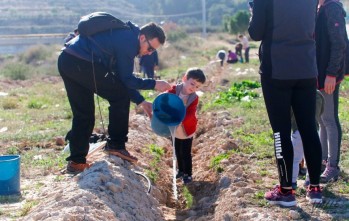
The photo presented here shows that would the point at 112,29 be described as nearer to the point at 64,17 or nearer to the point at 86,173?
the point at 86,173

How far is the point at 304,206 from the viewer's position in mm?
5523

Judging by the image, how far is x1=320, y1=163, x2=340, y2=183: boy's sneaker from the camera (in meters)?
6.27

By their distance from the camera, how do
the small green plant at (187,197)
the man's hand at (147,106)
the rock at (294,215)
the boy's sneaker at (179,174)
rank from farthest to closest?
1. the boy's sneaker at (179,174)
2. the small green plant at (187,197)
3. the man's hand at (147,106)
4. the rock at (294,215)

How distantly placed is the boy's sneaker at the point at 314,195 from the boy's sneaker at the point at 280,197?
16 centimetres

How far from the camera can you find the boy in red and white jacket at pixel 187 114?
7176 millimetres

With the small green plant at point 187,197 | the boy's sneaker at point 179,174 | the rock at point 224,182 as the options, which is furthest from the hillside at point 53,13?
the rock at point 224,182

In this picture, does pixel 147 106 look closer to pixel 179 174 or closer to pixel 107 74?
pixel 107 74

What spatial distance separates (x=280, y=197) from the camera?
5.57 meters

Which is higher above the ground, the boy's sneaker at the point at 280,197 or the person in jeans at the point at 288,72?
the person in jeans at the point at 288,72

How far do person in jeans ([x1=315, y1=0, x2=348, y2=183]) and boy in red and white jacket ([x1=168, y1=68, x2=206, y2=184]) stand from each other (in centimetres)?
154

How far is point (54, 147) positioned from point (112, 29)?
3.59 meters

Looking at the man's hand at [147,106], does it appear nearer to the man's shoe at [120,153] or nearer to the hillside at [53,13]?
the man's shoe at [120,153]

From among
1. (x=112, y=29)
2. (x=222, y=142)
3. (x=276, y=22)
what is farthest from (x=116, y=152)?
(x=276, y=22)

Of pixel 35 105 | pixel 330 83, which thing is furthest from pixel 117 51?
Answer: pixel 35 105
